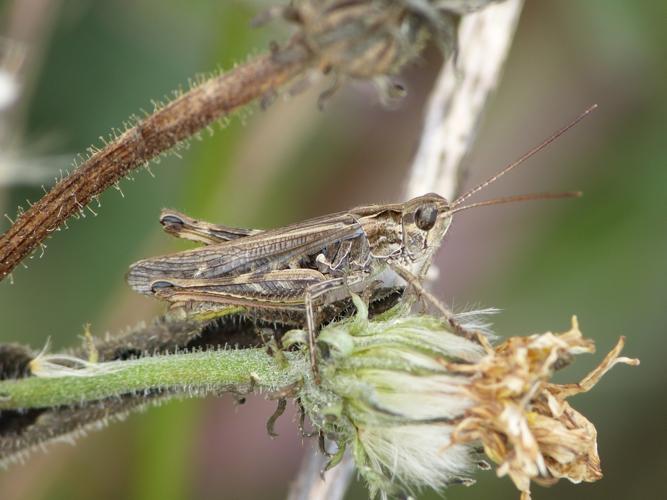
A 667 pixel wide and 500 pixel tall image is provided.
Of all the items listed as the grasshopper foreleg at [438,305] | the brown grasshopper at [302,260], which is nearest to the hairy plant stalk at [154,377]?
the brown grasshopper at [302,260]

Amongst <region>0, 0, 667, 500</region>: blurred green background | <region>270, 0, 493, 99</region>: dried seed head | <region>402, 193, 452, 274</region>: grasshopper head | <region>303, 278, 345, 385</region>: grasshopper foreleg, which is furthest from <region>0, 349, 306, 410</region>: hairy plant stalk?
<region>0, 0, 667, 500</region>: blurred green background

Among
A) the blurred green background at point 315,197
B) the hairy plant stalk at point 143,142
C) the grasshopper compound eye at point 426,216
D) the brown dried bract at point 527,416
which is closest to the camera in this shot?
the brown dried bract at point 527,416

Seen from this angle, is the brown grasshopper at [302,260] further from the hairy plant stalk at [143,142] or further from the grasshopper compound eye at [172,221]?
the hairy plant stalk at [143,142]

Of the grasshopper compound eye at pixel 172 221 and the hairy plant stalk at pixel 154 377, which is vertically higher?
the grasshopper compound eye at pixel 172 221

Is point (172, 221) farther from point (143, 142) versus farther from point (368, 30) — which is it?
point (368, 30)

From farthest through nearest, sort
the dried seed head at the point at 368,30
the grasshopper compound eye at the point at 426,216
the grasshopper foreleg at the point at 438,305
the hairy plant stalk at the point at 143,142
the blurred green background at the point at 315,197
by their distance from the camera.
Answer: the blurred green background at the point at 315,197 → the grasshopper compound eye at the point at 426,216 → the dried seed head at the point at 368,30 → the hairy plant stalk at the point at 143,142 → the grasshopper foreleg at the point at 438,305

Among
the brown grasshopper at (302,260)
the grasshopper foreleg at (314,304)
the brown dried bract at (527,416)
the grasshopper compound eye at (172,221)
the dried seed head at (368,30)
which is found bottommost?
the brown dried bract at (527,416)

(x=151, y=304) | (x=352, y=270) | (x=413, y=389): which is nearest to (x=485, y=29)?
(x=352, y=270)
